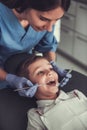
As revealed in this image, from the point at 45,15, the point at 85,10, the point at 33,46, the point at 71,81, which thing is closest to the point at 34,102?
the point at 71,81

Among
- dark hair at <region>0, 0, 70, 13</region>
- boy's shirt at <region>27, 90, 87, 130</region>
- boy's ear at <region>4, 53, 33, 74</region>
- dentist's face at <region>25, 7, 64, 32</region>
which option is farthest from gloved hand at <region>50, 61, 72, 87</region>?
dark hair at <region>0, 0, 70, 13</region>

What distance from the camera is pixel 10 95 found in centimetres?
164

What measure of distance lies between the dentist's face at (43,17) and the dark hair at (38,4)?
27 mm

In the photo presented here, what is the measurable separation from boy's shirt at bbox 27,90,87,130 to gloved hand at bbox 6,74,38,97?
95 millimetres

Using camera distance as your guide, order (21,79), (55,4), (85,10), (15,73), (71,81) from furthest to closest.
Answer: (85,10) < (71,81) < (15,73) < (21,79) < (55,4)

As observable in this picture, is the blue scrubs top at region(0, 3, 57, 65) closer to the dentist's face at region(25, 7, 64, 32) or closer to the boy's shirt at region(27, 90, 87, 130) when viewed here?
the dentist's face at region(25, 7, 64, 32)

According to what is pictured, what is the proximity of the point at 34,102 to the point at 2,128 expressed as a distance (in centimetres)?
24

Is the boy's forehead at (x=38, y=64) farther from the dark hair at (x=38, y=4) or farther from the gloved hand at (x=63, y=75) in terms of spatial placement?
the dark hair at (x=38, y=4)

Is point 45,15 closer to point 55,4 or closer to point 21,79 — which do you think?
point 55,4

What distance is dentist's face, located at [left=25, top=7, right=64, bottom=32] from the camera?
140 centimetres

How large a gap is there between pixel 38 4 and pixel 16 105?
576mm

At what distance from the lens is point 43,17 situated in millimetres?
1430

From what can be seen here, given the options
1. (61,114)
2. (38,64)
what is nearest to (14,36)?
(38,64)

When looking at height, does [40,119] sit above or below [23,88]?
below
